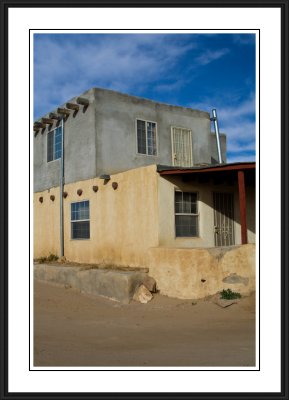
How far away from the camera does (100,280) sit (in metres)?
11.1

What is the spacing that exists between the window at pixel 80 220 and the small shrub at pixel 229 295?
625 centimetres

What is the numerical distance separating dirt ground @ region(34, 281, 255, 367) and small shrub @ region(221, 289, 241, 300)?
232 millimetres

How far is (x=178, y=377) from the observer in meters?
4.00

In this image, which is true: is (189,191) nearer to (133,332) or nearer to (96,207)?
(96,207)

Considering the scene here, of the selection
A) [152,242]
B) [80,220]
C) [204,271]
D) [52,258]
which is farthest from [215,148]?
[204,271]

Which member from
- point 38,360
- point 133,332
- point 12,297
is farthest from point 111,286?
point 12,297

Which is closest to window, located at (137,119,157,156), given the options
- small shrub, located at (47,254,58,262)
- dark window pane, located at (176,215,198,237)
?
dark window pane, located at (176,215,198,237)

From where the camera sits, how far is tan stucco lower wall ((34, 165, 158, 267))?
1152 cm

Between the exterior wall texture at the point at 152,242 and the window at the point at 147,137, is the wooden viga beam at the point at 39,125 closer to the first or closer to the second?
the exterior wall texture at the point at 152,242

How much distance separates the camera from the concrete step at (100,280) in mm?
10234

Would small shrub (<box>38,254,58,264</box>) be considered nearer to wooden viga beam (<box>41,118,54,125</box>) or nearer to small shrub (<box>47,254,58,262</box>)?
small shrub (<box>47,254,58,262</box>)

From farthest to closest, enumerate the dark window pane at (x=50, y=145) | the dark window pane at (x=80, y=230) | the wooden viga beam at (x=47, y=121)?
the dark window pane at (x=50, y=145) < the wooden viga beam at (x=47, y=121) < the dark window pane at (x=80, y=230)

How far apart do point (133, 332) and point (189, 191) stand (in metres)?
5.35

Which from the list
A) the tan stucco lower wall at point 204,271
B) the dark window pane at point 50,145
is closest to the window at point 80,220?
the dark window pane at point 50,145
